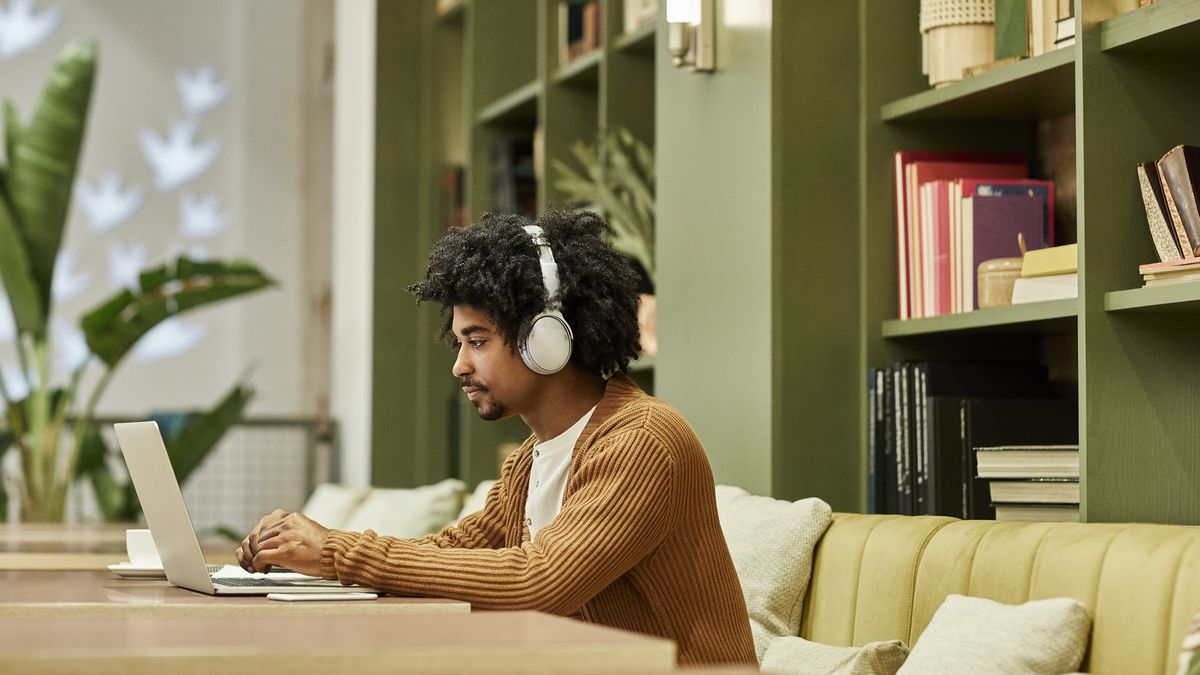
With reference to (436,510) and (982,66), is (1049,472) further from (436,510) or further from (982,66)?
(436,510)

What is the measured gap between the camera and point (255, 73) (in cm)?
730

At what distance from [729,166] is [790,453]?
24.7 inches

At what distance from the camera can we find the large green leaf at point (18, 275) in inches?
215

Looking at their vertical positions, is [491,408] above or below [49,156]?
below

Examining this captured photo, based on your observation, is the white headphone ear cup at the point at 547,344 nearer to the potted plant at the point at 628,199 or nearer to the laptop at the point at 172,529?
the laptop at the point at 172,529

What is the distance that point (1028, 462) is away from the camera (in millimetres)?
2475

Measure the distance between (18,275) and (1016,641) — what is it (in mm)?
4541

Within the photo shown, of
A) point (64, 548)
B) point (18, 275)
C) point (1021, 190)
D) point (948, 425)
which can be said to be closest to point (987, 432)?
point (948, 425)

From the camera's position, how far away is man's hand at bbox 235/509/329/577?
1779 mm

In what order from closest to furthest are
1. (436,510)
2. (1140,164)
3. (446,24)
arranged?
(1140,164) < (436,510) < (446,24)

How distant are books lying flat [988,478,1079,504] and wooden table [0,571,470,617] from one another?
1167 mm

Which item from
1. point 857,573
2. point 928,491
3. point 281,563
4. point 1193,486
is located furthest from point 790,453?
point 281,563

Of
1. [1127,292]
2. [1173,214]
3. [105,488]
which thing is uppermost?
[1173,214]

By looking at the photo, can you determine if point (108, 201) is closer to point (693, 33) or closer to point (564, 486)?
point (693, 33)
